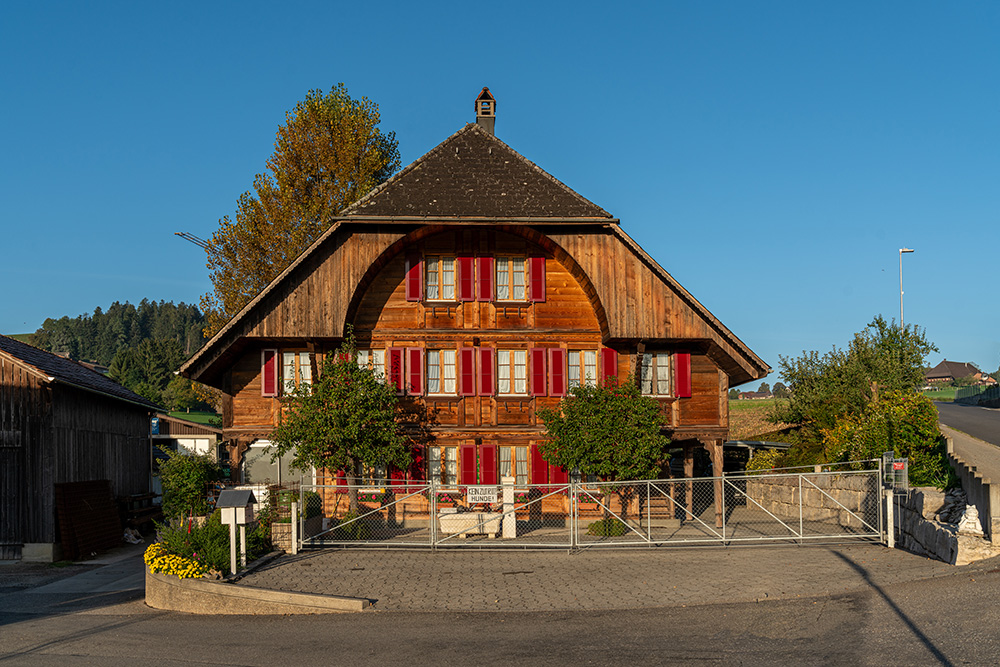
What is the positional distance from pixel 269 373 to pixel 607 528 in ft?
34.6

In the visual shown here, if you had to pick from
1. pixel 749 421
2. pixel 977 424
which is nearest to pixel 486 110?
pixel 977 424

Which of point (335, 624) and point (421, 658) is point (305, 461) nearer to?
point (335, 624)

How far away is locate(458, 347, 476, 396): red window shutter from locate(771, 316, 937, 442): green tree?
11437mm

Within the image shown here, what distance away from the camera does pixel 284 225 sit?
37.8m

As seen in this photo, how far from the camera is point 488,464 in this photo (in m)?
26.7

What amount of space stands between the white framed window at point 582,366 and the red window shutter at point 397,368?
16.4 ft

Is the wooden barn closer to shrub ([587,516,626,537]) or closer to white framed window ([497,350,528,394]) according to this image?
white framed window ([497,350,528,394])

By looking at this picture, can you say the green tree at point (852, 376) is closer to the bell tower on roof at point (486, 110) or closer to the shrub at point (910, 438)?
the shrub at point (910, 438)

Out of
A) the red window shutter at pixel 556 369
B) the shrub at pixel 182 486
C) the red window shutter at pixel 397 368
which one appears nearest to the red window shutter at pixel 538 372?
the red window shutter at pixel 556 369

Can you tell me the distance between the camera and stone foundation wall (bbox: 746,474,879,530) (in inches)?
847

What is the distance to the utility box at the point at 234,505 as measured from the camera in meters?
17.0

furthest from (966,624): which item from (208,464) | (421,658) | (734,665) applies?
(208,464)

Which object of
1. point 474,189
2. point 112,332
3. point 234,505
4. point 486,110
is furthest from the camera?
point 112,332

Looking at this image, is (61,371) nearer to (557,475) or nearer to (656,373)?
(557,475)
